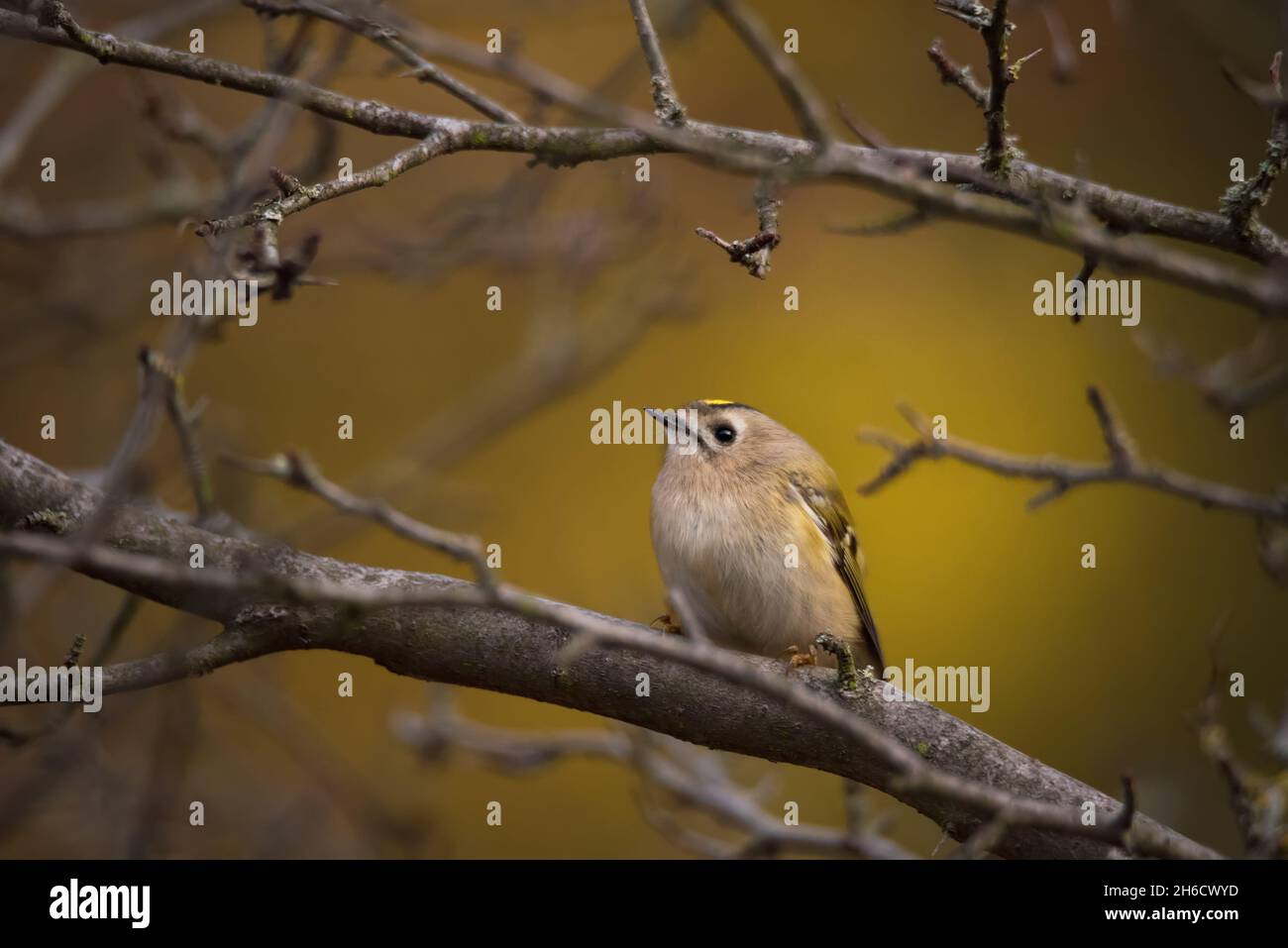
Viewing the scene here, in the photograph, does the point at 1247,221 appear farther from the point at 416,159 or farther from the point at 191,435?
the point at 191,435

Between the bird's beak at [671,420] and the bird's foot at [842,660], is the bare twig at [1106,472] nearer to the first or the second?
the bird's foot at [842,660]

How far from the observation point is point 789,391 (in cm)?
627

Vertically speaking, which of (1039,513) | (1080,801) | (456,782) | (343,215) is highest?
(343,215)

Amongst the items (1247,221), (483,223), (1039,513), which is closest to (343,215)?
(483,223)

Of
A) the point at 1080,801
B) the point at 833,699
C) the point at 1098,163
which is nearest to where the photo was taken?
the point at 1080,801

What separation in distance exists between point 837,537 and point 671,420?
26.1 inches

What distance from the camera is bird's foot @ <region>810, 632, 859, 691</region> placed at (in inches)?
105

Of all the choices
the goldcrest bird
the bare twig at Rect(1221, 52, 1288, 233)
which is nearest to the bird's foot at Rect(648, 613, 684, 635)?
the goldcrest bird

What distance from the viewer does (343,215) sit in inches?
227

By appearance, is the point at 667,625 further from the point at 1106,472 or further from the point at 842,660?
the point at 1106,472

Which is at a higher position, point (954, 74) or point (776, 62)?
point (954, 74)

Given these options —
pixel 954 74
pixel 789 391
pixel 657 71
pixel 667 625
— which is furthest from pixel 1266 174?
pixel 789 391

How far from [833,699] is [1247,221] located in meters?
1.33

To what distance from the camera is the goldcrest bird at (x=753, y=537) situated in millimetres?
3598
